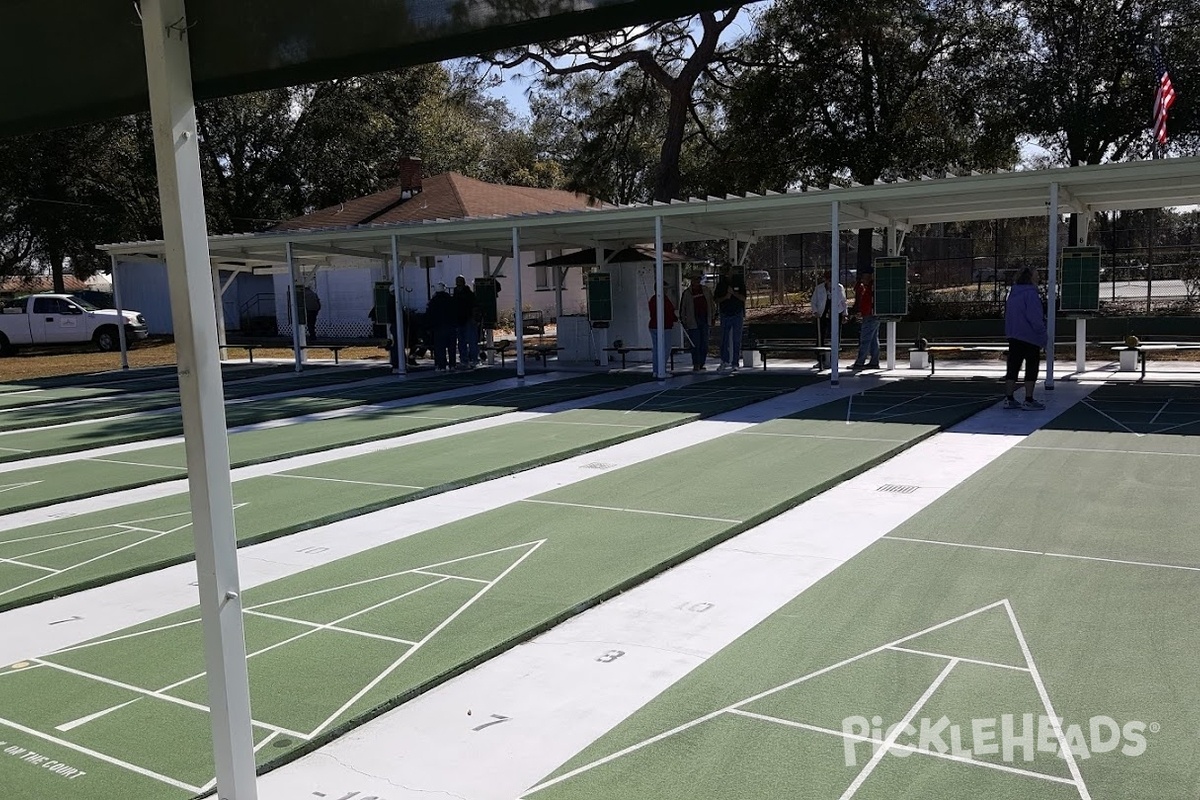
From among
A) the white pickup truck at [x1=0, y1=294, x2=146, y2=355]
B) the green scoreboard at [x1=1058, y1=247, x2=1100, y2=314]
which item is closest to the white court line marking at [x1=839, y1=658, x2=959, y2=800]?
the green scoreboard at [x1=1058, y1=247, x2=1100, y2=314]

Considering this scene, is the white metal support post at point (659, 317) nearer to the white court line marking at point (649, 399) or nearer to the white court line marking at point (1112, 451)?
the white court line marking at point (649, 399)

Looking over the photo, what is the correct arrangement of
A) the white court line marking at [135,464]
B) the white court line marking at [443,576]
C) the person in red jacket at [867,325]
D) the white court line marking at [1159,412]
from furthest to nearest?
the person in red jacket at [867,325]
the white court line marking at [1159,412]
the white court line marking at [135,464]
the white court line marking at [443,576]

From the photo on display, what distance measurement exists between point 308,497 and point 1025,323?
937cm

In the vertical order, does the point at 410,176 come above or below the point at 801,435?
above

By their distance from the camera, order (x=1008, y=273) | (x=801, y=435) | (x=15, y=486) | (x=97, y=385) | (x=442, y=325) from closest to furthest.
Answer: (x=15, y=486), (x=801, y=435), (x=97, y=385), (x=442, y=325), (x=1008, y=273)

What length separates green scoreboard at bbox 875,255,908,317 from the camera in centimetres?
1730

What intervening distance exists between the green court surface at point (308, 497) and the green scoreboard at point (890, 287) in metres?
4.16

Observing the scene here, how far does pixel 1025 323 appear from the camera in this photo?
506 inches

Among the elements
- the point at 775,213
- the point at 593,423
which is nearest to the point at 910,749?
the point at 593,423

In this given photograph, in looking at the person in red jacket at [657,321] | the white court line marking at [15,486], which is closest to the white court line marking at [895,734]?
the white court line marking at [15,486]

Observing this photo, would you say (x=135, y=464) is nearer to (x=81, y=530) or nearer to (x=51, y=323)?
(x=81, y=530)

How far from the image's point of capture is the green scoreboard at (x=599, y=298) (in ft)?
69.2

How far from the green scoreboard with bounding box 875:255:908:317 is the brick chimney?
2046 centimetres

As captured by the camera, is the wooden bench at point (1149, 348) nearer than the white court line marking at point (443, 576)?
No
